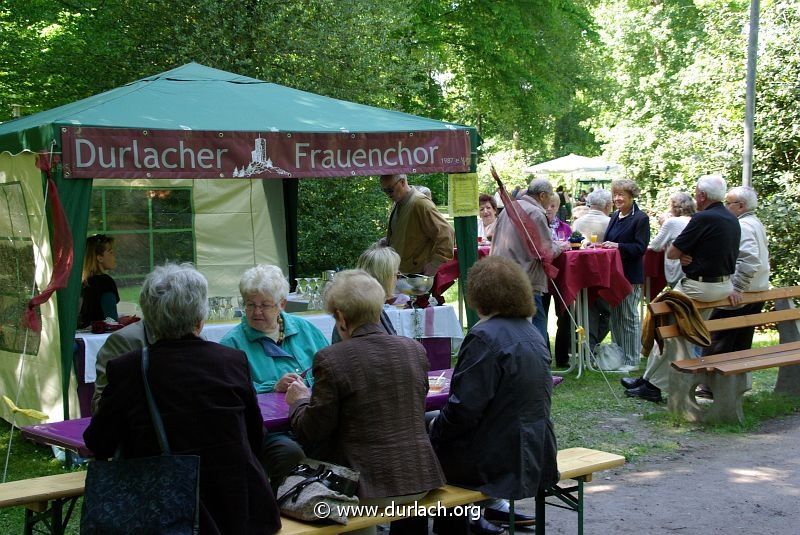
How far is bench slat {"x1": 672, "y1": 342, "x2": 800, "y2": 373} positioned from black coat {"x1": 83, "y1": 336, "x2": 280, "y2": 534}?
435 centimetres

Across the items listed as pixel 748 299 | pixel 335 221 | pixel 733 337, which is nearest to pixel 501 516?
pixel 748 299

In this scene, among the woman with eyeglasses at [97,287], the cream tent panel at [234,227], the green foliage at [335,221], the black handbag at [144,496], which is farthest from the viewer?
the green foliage at [335,221]

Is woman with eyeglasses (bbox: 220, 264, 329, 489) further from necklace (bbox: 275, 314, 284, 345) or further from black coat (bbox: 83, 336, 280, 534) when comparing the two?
black coat (bbox: 83, 336, 280, 534)

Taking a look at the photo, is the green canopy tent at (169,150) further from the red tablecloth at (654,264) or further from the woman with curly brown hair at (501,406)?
the red tablecloth at (654,264)

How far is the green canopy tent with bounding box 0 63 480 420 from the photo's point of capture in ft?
17.5

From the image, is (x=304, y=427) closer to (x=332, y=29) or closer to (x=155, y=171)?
(x=155, y=171)

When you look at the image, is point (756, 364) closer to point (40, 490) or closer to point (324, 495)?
point (324, 495)

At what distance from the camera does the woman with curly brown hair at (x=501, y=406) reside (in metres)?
3.58

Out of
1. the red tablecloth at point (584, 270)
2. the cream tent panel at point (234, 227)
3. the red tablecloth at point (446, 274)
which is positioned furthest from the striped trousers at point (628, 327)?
the cream tent panel at point (234, 227)

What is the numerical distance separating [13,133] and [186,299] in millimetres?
3448

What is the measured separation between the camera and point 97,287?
6379 mm

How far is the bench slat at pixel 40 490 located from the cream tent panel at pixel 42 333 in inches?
95.8

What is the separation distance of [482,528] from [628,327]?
4893mm

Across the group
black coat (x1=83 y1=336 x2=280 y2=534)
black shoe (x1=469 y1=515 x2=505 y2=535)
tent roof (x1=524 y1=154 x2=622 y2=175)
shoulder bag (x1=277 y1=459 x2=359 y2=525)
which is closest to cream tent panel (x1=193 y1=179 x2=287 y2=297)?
black shoe (x1=469 y1=515 x2=505 y2=535)
